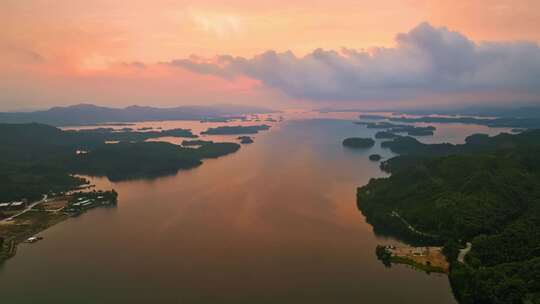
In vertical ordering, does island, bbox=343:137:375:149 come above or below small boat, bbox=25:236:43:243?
above

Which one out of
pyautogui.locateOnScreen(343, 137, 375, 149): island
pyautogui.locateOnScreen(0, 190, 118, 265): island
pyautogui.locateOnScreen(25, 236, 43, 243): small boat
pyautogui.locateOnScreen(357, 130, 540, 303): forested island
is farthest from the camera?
pyautogui.locateOnScreen(343, 137, 375, 149): island

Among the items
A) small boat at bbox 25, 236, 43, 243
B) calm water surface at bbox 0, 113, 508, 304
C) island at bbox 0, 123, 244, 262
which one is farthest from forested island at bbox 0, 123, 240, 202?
small boat at bbox 25, 236, 43, 243

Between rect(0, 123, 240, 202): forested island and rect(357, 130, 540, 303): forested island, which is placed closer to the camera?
rect(357, 130, 540, 303): forested island

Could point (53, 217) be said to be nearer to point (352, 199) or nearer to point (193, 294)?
point (193, 294)

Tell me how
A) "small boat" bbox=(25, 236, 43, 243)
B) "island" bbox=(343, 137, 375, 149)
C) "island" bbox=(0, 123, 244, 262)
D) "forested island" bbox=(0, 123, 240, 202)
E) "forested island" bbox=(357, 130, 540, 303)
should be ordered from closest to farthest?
"forested island" bbox=(357, 130, 540, 303) → "small boat" bbox=(25, 236, 43, 243) → "island" bbox=(0, 123, 244, 262) → "forested island" bbox=(0, 123, 240, 202) → "island" bbox=(343, 137, 375, 149)

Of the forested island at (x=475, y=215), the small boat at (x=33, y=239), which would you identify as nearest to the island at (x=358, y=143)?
the forested island at (x=475, y=215)

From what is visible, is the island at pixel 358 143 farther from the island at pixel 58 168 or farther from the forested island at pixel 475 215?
the forested island at pixel 475 215

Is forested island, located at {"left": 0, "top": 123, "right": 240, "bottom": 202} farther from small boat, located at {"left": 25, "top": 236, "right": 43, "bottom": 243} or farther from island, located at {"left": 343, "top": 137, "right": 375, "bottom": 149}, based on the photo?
island, located at {"left": 343, "top": 137, "right": 375, "bottom": 149}
